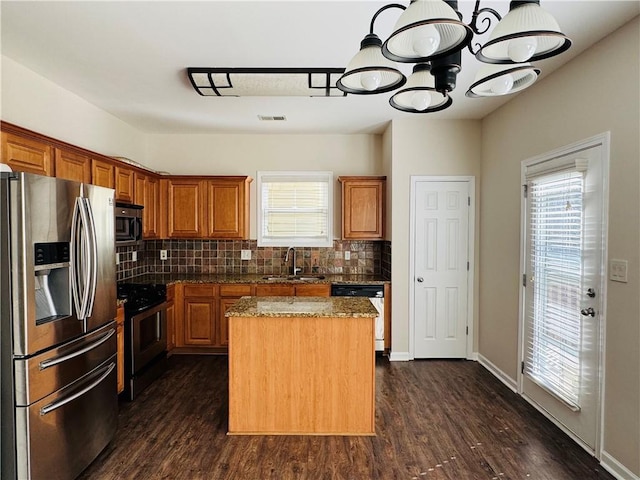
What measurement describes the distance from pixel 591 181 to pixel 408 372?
96.8 inches

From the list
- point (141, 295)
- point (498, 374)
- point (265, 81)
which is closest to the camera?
point (265, 81)

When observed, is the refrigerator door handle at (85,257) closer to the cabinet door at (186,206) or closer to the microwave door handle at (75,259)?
the microwave door handle at (75,259)

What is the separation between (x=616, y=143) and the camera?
224 centimetres

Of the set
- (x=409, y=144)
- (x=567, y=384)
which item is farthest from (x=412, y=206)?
(x=567, y=384)

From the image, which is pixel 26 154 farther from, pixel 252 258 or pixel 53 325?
pixel 252 258

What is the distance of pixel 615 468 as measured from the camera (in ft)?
7.24

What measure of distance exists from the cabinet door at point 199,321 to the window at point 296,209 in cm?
111

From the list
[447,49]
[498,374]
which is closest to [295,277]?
[498,374]

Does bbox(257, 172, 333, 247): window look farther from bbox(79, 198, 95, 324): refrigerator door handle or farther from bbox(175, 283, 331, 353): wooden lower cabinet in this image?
bbox(79, 198, 95, 324): refrigerator door handle

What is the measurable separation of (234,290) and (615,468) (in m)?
3.59

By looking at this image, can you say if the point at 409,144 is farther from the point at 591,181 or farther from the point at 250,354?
the point at 250,354

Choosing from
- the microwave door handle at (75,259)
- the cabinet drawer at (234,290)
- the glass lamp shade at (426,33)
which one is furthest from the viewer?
the cabinet drawer at (234,290)

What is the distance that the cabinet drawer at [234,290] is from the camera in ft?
13.9

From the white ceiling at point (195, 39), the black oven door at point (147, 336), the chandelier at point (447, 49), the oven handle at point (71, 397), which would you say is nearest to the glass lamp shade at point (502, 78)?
the chandelier at point (447, 49)
